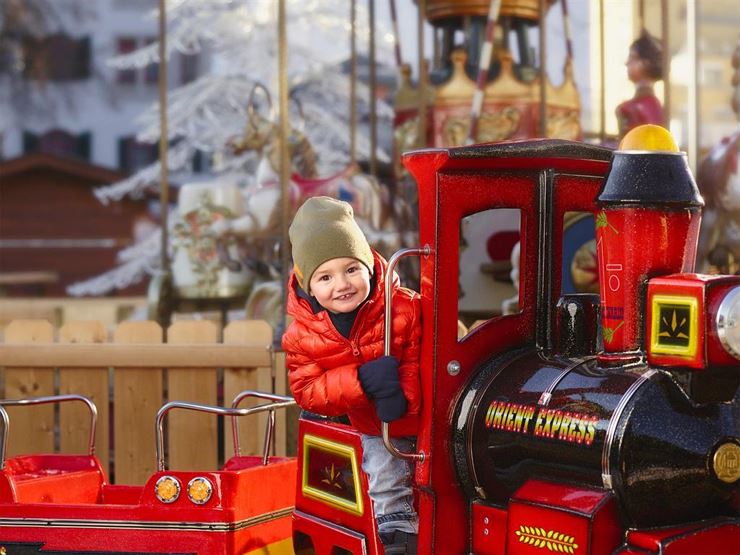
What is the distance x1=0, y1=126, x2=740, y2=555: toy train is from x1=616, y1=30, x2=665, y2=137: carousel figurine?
11.8 feet

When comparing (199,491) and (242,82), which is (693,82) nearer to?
(199,491)

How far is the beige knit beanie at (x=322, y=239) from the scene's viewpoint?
113 inches

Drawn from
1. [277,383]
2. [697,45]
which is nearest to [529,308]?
[277,383]

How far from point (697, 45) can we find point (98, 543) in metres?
3.97

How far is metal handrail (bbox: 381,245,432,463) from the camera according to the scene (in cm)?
273

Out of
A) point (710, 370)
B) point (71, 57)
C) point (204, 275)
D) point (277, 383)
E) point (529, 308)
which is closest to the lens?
point (710, 370)

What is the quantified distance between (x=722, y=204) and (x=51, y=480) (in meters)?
4.37

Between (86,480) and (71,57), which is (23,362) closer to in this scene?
(86,480)

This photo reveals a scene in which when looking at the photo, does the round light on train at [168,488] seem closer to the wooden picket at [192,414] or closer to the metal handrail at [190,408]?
the metal handrail at [190,408]

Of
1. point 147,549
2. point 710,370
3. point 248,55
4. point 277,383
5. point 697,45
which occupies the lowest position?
point 147,549

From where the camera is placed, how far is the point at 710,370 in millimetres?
2412

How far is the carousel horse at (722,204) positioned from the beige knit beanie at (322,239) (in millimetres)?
3987

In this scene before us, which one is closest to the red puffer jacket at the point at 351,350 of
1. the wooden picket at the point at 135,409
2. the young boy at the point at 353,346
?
the young boy at the point at 353,346

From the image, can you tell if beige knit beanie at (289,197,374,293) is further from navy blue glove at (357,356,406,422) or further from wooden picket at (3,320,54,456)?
wooden picket at (3,320,54,456)
